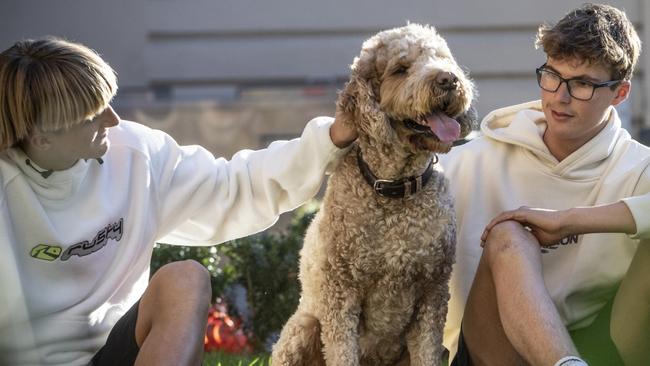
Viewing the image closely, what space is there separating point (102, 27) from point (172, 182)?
237 inches

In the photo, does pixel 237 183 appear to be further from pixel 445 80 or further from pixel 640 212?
pixel 640 212

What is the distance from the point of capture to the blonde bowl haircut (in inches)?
150

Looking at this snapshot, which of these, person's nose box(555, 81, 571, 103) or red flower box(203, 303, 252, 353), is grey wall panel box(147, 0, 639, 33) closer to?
red flower box(203, 303, 252, 353)

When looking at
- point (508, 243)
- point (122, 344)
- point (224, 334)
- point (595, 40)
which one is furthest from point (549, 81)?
point (224, 334)

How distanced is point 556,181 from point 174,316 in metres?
1.52

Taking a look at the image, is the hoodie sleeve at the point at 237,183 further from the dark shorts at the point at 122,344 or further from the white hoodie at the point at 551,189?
the white hoodie at the point at 551,189

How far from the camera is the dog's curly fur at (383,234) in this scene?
13.5ft

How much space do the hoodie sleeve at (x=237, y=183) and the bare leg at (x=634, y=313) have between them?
42.0 inches

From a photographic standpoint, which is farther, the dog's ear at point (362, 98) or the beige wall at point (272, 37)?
the beige wall at point (272, 37)

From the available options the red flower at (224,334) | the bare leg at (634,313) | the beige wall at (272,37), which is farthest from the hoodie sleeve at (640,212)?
the beige wall at (272,37)

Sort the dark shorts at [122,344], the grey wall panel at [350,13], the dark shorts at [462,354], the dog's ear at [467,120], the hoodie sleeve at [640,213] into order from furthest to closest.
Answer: the grey wall panel at [350,13]
the dark shorts at [462,354]
the dog's ear at [467,120]
the hoodie sleeve at [640,213]
the dark shorts at [122,344]

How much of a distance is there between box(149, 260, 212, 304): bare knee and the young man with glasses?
95cm

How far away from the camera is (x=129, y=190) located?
4.12 metres

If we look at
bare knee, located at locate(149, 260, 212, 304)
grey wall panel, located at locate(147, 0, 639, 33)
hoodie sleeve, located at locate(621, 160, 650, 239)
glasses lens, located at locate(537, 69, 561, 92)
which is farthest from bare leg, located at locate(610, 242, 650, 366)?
grey wall panel, located at locate(147, 0, 639, 33)
